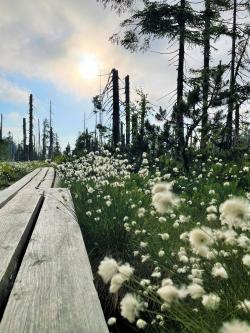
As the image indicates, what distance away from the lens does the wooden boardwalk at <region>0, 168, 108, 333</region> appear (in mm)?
1861

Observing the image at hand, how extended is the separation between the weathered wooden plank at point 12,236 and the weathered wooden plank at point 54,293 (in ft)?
0.25

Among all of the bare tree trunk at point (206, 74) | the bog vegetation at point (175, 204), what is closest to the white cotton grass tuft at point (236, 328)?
the bog vegetation at point (175, 204)

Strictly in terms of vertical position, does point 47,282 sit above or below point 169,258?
above

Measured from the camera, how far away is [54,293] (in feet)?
7.29

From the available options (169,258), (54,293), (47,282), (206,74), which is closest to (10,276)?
(47,282)

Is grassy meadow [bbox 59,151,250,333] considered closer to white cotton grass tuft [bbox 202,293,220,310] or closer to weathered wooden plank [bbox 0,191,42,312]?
white cotton grass tuft [bbox 202,293,220,310]

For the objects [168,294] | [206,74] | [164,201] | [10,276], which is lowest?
[10,276]

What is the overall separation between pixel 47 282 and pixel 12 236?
1189mm

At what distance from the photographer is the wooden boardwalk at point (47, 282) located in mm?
1861

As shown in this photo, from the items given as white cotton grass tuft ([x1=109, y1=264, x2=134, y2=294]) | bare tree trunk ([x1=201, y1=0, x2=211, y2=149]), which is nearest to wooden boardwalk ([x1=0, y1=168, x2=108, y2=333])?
white cotton grass tuft ([x1=109, y1=264, x2=134, y2=294])

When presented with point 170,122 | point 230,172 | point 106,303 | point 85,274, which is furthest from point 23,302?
point 170,122

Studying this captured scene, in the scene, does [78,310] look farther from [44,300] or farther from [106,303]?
[106,303]

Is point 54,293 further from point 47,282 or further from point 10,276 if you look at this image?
point 10,276

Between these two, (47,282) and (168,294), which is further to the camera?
(47,282)
